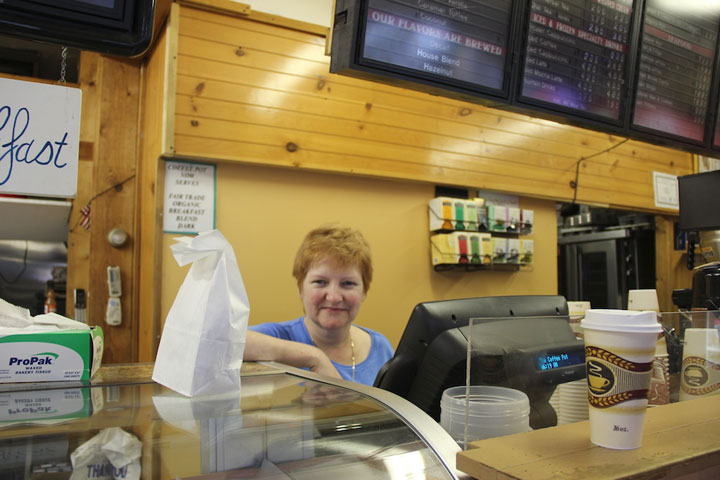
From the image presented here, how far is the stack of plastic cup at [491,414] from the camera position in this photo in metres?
0.82

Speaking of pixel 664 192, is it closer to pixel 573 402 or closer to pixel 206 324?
pixel 573 402

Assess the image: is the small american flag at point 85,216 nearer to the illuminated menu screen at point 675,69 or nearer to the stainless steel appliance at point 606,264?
the illuminated menu screen at point 675,69

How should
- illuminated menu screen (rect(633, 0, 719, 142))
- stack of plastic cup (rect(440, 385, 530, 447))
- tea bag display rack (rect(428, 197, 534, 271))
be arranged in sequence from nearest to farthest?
stack of plastic cup (rect(440, 385, 530, 447))
illuminated menu screen (rect(633, 0, 719, 142))
tea bag display rack (rect(428, 197, 534, 271))

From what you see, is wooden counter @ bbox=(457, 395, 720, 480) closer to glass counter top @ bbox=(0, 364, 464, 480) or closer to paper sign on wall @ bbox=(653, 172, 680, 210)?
glass counter top @ bbox=(0, 364, 464, 480)

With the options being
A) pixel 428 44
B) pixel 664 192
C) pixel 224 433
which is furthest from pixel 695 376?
pixel 664 192

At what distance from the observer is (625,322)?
2.30 ft

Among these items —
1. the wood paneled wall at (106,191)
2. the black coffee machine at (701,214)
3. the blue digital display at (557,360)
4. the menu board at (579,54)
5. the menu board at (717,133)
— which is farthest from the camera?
the wood paneled wall at (106,191)

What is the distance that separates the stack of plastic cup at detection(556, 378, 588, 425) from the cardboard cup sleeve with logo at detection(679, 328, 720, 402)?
24 centimetres

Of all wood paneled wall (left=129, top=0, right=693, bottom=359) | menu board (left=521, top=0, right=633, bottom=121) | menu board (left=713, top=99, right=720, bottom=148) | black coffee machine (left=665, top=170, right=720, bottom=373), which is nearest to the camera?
black coffee machine (left=665, top=170, right=720, bottom=373)

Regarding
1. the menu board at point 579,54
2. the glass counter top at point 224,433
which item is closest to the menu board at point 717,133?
the menu board at point 579,54

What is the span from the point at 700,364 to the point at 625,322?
0.50 m

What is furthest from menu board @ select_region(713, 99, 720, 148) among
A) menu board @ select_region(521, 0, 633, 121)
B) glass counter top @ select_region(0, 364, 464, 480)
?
glass counter top @ select_region(0, 364, 464, 480)

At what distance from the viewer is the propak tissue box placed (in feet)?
3.13

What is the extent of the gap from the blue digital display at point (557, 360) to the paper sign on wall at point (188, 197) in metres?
1.97
